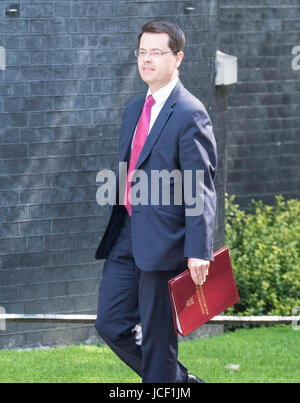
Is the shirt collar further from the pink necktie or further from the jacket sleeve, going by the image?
the jacket sleeve

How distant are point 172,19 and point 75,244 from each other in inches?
79.2

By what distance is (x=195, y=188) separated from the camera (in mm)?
5137

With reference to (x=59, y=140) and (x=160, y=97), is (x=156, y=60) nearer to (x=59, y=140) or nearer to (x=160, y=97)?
(x=160, y=97)

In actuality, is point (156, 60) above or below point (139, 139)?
above

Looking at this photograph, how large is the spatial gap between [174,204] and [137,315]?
737 mm

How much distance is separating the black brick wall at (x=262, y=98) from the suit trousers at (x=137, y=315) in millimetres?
5219

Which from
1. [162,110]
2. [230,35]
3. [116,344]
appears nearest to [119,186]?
[162,110]

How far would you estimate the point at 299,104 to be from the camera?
35.8 feet

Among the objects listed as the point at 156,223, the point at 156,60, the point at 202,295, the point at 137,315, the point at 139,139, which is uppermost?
the point at 156,60

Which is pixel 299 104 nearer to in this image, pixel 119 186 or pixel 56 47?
pixel 56 47

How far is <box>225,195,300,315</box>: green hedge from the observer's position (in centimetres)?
902

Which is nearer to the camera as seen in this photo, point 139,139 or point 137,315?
point 139,139

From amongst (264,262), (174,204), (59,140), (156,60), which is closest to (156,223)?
(174,204)

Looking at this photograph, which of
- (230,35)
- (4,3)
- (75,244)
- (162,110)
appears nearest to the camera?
(162,110)
